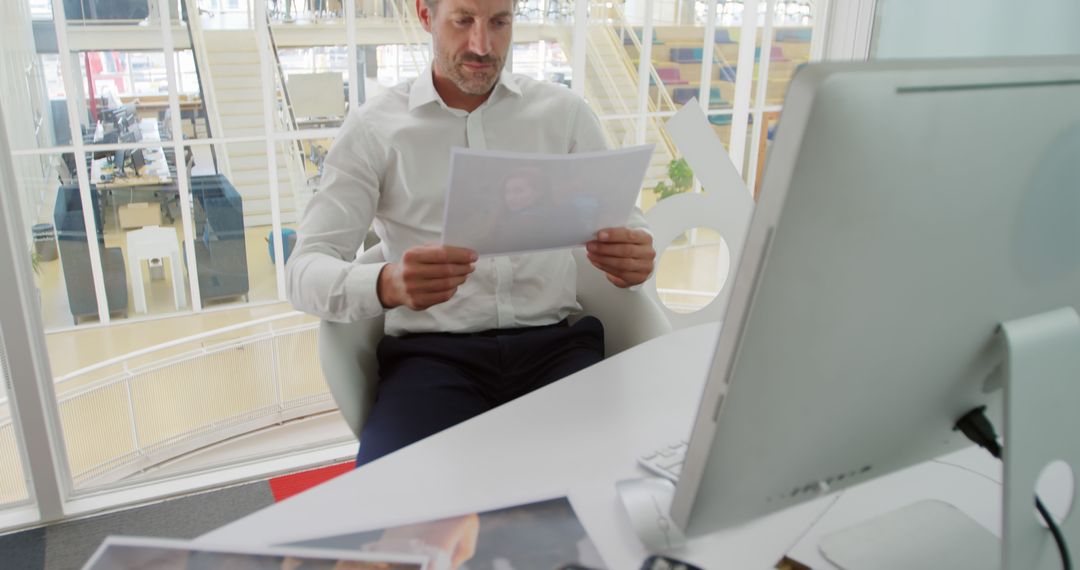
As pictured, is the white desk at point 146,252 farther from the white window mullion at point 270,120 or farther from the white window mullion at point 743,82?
the white window mullion at point 743,82

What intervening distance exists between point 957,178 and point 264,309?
266 cm

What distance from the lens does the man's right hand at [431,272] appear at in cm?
133

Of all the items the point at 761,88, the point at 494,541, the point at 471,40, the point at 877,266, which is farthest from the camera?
the point at 761,88

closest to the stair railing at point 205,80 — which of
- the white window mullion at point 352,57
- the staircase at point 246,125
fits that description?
the staircase at point 246,125

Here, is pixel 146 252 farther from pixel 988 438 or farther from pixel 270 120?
pixel 988 438

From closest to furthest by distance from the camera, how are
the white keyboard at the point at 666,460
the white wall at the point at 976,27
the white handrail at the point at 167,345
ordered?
the white keyboard at the point at 666,460 < the white wall at the point at 976,27 < the white handrail at the point at 167,345

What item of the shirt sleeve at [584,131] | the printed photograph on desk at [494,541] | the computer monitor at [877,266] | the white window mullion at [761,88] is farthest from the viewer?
the white window mullion at [761,88]

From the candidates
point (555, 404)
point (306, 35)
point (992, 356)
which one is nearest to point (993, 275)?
point (992, 356)

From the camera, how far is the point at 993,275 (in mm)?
623

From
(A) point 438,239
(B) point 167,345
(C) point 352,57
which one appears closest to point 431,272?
(A) point 438,239

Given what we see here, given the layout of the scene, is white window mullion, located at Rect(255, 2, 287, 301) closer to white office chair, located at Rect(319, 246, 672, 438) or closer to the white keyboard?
white office chair, located at Rect(319, 246, 672, 438)

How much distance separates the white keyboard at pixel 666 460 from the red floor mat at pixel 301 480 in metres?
1.60

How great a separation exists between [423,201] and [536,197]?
48cm

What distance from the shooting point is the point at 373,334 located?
65.6 inches
